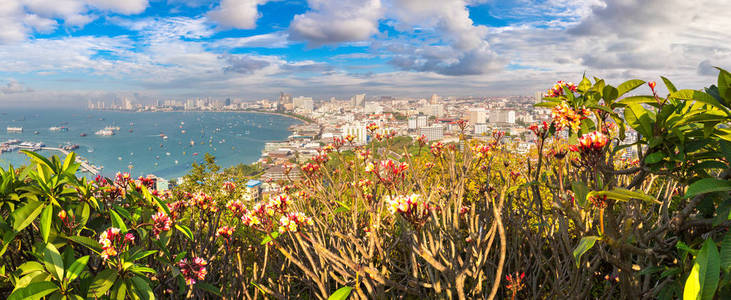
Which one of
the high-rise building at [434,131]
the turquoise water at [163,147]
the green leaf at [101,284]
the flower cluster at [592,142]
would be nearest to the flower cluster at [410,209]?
the flower cluster at [592,142]

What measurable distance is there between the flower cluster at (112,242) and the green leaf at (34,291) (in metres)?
0.17

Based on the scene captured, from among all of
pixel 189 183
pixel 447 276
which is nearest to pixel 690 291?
pixel 447 276

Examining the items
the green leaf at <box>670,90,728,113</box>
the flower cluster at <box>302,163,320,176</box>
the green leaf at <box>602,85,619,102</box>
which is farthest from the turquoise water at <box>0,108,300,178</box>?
the green leaf at <box>670,90,728,113</box>

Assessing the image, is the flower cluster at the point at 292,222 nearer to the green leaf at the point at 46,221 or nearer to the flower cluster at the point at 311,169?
the green leaf at the point at 46,221

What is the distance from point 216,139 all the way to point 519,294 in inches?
3086

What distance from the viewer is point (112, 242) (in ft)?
4.35

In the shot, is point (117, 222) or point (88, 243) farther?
point (117, 222)

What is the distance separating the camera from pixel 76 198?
1.57 meters

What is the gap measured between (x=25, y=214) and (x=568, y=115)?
2.14m

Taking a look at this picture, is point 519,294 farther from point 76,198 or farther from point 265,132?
point 265,132

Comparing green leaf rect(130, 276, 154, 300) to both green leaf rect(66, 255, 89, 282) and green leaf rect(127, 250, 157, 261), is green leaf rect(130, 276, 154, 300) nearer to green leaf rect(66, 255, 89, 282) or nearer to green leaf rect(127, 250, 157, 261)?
green leaf rect(127, 250, 157, 261)

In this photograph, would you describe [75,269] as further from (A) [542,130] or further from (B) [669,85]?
(B) [669,85]

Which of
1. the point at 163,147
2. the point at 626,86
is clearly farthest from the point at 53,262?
the point at 163,147

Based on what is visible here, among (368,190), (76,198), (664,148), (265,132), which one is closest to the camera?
(664,148)
